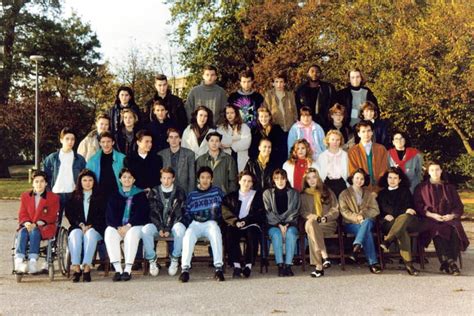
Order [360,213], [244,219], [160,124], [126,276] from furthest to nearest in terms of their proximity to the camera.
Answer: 1. [160,124]
2. [360,213]
3. [244,219]
4. [126,276]

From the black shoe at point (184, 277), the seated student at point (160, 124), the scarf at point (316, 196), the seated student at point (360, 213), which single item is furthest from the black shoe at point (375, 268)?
the seated student at point (160, 124)

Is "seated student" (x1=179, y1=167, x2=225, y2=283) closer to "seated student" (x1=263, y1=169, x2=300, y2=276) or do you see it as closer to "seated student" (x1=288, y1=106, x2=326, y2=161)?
"seated student" (x1=263, y1=169, x2=300, y2=276)

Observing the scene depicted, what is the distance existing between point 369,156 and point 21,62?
120 ft

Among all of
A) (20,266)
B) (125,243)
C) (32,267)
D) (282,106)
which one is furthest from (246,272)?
(282,106)

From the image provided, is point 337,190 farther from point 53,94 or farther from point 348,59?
point 53,94

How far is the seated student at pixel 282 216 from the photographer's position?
25.7ft

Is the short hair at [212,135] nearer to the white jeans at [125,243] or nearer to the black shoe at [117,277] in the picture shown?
the white jeans at [125,243]

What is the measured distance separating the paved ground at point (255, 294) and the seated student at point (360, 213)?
0.29 m

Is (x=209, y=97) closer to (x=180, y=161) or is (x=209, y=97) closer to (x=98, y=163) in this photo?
(x=180, y=161)

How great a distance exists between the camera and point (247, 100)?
966cm

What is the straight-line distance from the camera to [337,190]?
8.62 meters

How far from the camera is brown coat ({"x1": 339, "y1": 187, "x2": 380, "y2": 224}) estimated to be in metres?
8.23

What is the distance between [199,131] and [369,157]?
247 cm

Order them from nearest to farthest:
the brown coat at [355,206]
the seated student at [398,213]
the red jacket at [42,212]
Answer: the red jacket at [42,212] < the seated student at [398,213] < the brown coat at [355,206]
